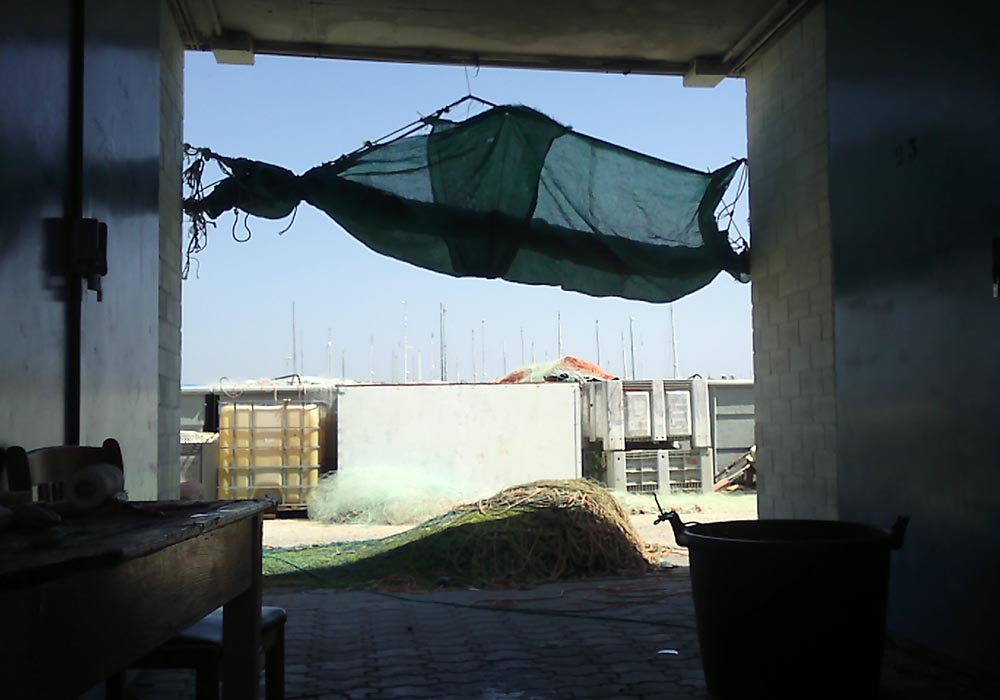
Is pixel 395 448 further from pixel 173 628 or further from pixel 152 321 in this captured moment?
pixel 173 628

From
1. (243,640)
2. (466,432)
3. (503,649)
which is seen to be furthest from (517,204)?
(466,432)

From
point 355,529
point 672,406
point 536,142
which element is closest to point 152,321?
point 536,142

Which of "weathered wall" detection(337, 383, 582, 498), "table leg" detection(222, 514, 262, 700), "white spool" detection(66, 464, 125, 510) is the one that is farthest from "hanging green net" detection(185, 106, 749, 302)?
"weathered wall" detection(337, 383, 582, 498)

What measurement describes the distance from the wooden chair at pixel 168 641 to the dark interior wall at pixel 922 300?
3.19 metres

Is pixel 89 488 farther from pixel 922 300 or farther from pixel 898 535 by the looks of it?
pixel 922 300

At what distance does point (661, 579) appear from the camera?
7676 millimetres

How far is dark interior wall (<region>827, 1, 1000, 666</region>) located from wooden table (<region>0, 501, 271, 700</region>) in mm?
3419

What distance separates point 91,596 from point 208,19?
565 centimetres

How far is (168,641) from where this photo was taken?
299 centimetres

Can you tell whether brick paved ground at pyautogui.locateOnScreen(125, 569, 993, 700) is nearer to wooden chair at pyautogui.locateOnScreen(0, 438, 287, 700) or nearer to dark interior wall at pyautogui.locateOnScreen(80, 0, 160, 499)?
wooden chair at pyautogui.locateOnScreen(0, 438, 287, 700)

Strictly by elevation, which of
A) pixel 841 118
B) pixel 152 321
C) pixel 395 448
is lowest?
pixel 395 448

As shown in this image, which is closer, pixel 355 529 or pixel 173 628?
pixel 173 628

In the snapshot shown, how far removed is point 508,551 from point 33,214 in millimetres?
5667

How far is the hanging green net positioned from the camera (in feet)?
21.4
